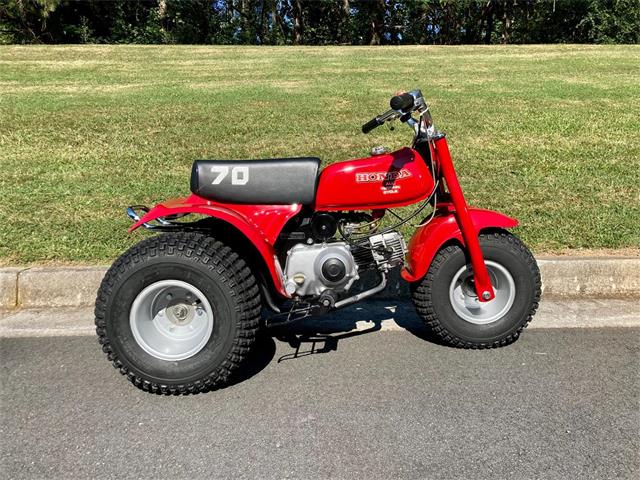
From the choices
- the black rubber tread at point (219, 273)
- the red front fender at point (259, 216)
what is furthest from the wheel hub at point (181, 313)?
the red front fender at point (259, 216)

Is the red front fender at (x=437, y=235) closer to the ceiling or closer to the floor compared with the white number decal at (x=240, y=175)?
closer to the floor

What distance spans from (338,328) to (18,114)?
24.3ft

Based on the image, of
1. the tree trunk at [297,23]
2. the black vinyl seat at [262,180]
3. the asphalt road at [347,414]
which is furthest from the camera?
the tree trunk at [297,23]

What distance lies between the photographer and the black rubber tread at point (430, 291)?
3385 millimetres

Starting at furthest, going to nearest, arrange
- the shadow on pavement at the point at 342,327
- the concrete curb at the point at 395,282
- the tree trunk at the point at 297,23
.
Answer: the tree trunk at the point at 297,23 → the concrete curb at the point at 395,282 → the shadow on pavement at the point at 342,327

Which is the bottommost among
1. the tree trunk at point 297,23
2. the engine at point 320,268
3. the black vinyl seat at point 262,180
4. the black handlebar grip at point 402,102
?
the engine at point 320,268

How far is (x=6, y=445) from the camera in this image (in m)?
2.54

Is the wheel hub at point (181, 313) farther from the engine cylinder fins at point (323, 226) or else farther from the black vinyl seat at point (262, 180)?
the engine cylinder fins at point (323, 226)

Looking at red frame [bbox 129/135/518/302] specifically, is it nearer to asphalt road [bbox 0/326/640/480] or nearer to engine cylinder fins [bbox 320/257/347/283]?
engine cylinder fins [bbox 320/257/347/283]

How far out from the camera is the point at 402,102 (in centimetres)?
303

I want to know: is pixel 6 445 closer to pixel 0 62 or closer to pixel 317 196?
pixel 317 196

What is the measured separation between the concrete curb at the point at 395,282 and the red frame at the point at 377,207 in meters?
0.90

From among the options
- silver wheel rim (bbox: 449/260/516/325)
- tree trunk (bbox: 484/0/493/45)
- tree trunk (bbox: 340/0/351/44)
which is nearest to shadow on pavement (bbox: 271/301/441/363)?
silver wheel rim (bbox: 449/260/516/325)

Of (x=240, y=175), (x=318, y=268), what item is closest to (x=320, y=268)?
(x=318, y=268)
